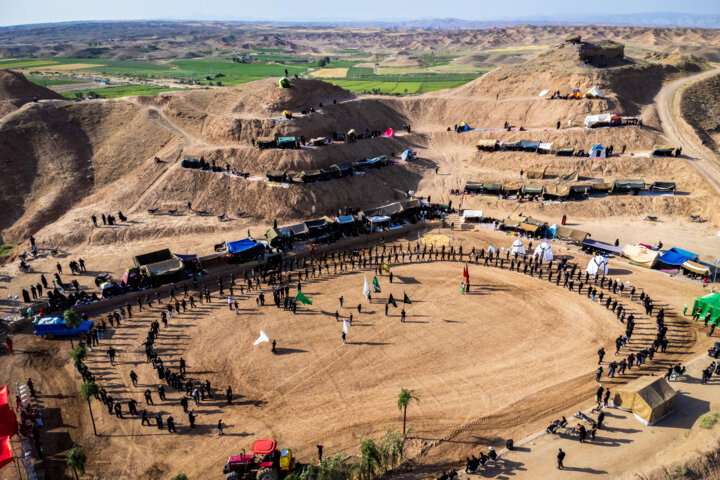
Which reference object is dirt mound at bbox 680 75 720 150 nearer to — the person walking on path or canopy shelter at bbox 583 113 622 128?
canopy shelter at bbox 583 113 622 128

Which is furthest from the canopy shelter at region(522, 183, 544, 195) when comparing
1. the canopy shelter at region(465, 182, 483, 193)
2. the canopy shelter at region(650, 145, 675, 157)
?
the canopy shelter at region(650, 145, 675, 157)

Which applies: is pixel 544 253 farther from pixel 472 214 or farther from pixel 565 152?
pixel 565 152

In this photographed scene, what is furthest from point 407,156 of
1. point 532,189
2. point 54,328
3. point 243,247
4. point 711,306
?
point 54,328

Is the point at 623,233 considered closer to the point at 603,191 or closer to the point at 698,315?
the point at 603,191

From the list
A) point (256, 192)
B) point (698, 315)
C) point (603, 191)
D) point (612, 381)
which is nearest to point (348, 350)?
point (612, 381)

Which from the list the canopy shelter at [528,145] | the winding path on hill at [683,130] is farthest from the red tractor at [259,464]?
the winding path on hill at [683,130]

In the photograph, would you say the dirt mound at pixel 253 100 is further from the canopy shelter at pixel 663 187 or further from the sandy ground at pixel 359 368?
the canopy shelter at pixel 663 187
